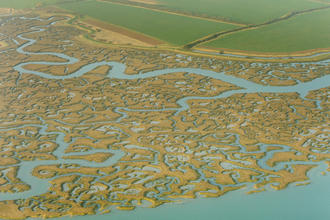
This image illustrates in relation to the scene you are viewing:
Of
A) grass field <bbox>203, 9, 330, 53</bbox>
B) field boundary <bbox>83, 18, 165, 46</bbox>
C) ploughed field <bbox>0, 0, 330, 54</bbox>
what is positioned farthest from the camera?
field boundary <bbox>83, 18, 165, 46</bbox>

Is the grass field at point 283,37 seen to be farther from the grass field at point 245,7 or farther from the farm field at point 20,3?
the farm field at point 20,3

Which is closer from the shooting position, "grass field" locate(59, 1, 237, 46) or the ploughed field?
the ploughed field

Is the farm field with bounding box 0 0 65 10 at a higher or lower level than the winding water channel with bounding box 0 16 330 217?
higher

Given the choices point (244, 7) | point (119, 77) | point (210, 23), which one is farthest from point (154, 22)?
point (119, 77)

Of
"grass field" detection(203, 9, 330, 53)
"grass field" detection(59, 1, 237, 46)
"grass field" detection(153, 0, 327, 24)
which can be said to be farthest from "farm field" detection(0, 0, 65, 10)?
"grass field" detection(203, 9, 330, 53)

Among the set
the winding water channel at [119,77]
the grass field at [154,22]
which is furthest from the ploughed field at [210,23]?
the winding water channel at [119,77]

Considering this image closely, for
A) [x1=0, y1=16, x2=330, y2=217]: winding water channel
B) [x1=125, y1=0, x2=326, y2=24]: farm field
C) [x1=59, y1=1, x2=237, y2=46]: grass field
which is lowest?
[x1=0, y1=16, x2=330, y2=217]: winding water channel

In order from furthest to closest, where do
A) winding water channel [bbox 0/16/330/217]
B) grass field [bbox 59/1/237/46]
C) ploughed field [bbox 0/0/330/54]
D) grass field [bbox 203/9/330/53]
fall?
1. grass field [bbox 59/1/237/46]
2. ploughed field [bbox 0/0/330/54]
3. grass field [bbox 203/9/330/53]
4. winding water channel [bbox 0/16/330/217]

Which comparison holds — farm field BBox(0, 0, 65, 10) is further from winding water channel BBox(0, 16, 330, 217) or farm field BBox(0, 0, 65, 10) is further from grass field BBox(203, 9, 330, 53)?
grass field BBox(203, 9, 330, 53)
